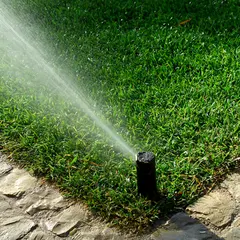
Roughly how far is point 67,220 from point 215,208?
3.06 ft

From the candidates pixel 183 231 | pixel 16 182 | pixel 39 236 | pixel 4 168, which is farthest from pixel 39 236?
pixel 183 231

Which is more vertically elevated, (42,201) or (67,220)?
(42,201)

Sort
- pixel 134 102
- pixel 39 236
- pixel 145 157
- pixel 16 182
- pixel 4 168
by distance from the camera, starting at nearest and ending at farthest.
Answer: pixel 145 157
pixel 39 236
pixel 16 182
pixel 4 168
pixel 134 102

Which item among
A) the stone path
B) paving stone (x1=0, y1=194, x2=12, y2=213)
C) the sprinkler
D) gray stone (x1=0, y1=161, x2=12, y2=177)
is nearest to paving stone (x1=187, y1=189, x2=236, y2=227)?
the stone path

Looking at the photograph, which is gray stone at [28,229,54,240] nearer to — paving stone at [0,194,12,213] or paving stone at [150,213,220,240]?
paving stone at [0,194,12,213]

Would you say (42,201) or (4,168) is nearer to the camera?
(42,201)

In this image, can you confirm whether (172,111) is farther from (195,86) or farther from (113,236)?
(113,236)

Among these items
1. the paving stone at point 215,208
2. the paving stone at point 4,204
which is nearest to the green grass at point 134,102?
the paving stone at point 215,208

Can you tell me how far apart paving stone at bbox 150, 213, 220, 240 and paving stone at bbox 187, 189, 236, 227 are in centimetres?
7

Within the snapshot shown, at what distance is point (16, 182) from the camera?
11.2 ft

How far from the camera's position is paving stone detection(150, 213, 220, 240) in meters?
2.91

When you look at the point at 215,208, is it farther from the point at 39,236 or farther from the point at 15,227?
the point at 15,227

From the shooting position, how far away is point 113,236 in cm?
293

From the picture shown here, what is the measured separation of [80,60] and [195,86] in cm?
114
